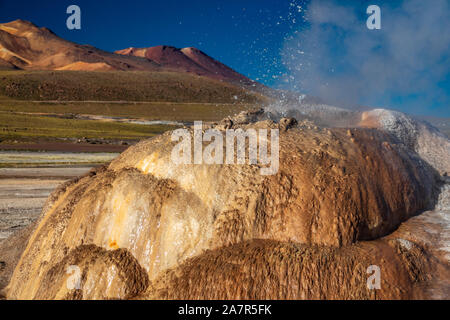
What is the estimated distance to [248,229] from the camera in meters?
3.52

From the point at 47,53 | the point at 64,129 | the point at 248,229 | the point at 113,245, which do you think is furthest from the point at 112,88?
the point at 47,53

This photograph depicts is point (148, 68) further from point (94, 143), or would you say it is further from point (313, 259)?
point (313, 259)

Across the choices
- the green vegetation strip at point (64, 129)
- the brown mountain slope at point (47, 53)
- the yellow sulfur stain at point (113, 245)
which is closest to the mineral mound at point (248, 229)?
the yellow sulfur stain at point (113, 245)

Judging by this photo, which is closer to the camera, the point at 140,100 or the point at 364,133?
the point at 364,133

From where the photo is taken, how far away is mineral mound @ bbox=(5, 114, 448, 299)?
3281mm

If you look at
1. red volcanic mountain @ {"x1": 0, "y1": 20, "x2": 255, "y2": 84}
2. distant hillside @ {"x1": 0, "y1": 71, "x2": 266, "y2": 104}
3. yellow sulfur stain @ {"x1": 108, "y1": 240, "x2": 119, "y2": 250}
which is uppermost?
red volcanic mountain @ {"x1": 0, "y1": 20, "x2": 255, "y2": 84}

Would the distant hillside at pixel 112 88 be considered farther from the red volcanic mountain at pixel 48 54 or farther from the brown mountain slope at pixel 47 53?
the brown mountain slope at pixel 47 53

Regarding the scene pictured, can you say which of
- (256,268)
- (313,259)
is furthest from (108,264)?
(313,259)

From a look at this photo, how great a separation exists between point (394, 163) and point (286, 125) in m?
1.10

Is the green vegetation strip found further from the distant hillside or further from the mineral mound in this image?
the mineral mound

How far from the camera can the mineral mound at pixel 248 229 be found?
3.28m

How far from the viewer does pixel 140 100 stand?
84.2 meters

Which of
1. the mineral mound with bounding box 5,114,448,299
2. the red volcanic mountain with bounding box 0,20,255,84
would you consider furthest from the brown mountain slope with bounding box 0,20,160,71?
the mineral mound with bounding box 5,114,448,299

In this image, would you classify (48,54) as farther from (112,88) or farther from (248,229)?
(248,229)
